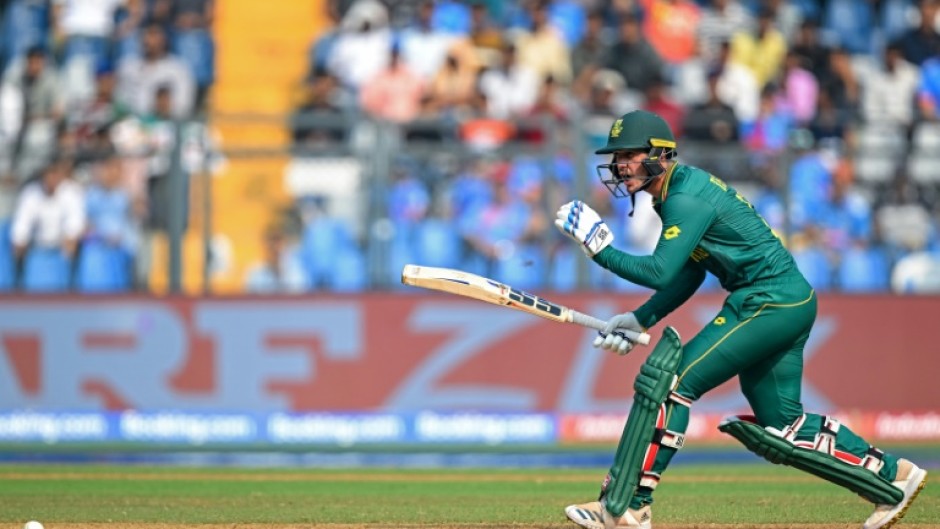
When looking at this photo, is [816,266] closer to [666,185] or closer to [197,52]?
[197,52]

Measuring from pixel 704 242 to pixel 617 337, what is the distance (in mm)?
623

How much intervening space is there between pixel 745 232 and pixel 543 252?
7323 millimetres

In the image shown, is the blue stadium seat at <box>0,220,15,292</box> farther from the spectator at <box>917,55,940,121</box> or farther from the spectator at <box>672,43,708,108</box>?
Answer: the spectator at <box>917,55,940,121</box>

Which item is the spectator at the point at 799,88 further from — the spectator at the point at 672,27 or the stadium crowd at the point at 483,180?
the spectator at the point at 672,27

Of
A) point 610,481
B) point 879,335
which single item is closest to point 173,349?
point 879,335

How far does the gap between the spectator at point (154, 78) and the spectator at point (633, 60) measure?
15.2 feet

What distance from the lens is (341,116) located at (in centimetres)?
1462

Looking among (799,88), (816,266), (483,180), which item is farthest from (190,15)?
(816,266)

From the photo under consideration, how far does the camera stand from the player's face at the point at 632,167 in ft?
24.7

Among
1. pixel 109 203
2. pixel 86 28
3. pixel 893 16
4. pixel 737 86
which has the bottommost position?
pixel 109 203

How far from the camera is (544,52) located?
17.2 metres

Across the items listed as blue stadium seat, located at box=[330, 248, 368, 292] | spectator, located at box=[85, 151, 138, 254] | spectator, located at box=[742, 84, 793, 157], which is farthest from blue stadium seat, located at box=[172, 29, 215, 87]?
spectator, located at box=[742, 84, 793, 157]

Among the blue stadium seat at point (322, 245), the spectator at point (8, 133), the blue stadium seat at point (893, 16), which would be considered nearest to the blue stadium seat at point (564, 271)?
the blue stadium seat at point (322, 245)

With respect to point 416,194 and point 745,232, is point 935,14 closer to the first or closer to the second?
point 416,194
